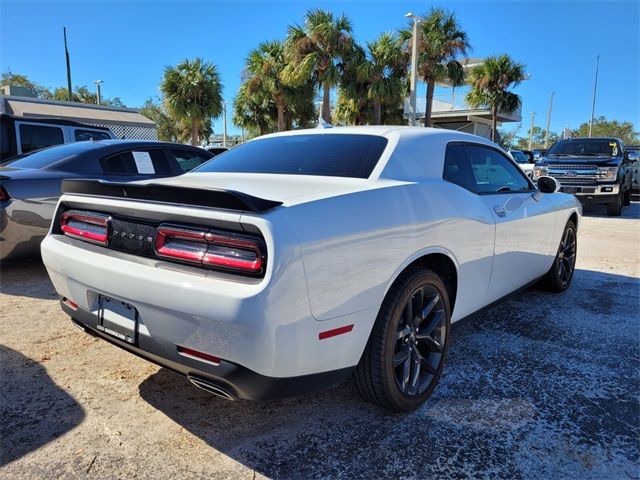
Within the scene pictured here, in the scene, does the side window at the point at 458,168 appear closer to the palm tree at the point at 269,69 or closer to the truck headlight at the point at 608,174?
the truck headlight at the point at 608,174

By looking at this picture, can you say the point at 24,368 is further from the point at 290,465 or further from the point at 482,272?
the point at 482,272

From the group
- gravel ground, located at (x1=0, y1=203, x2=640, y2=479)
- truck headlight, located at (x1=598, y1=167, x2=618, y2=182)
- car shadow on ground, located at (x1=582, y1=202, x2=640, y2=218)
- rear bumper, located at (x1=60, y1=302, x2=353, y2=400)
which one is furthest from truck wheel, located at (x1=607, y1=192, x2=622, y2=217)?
rear bumper, located at (x1=60, y1=302, x2=353, y2=400)

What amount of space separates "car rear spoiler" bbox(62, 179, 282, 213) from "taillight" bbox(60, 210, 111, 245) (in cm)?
Answer: 12

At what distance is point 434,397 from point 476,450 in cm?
50

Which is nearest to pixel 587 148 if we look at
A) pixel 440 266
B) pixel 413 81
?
pixel 413 81

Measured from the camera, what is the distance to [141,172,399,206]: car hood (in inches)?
84.2

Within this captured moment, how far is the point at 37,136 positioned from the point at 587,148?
12.0 m

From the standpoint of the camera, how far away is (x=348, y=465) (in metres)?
2.13

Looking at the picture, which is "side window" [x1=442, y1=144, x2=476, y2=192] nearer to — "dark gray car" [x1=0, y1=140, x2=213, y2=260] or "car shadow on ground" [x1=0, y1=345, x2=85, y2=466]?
"car shadow on ground" [x1=0, y1=345, x2=85, y2=466]

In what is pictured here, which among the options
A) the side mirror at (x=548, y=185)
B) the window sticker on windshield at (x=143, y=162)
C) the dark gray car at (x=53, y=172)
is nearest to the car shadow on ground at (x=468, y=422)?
the side mirror at (x=548, y=185)

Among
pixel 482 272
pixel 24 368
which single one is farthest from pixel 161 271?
pixel 482 272

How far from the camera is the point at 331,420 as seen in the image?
2.50m

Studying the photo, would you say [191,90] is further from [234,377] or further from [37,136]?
[234,377]

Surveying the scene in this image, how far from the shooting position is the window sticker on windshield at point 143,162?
5.66 metres
